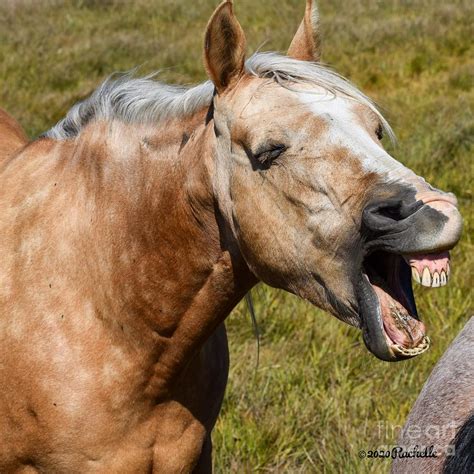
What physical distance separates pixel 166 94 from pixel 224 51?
1.10 ft

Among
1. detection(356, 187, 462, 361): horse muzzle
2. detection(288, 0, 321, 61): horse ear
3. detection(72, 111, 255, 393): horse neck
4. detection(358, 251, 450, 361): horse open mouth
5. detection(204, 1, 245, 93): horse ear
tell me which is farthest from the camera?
detection(288, 0, 321, 61): horse ear

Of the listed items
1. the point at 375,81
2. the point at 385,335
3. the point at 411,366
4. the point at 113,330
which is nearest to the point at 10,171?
the point at 113,330

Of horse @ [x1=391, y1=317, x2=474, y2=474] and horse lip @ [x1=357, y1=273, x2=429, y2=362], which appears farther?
horse @ [x1=391, y1=317, x2=474, y2=474]

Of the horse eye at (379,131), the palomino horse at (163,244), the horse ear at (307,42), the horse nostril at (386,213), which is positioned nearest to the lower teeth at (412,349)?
the palomino horse at (163,244)

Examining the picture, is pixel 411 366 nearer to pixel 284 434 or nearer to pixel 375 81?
pixel 284 434

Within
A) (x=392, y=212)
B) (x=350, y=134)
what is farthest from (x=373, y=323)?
(x=350, y=134)

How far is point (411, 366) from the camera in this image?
4.28 metres

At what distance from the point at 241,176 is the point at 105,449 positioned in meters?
0.85

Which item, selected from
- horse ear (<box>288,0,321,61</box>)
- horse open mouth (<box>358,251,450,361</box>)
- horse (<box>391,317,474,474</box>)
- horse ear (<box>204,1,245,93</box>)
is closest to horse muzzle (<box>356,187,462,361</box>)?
horse open mouth (<box>358,251,450,361</box>)

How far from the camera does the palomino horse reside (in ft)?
7.43

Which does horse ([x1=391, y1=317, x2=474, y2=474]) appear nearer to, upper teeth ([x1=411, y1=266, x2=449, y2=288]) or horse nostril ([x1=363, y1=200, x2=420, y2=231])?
upper teeth ([x1=411, y1=266, x2=449, y2=288])

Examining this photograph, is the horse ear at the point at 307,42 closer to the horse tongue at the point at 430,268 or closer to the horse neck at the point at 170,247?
the horse neck at the point at 170,247

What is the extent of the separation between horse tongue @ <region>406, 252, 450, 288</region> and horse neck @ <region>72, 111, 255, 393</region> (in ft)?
1.99

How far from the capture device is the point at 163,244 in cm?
260
